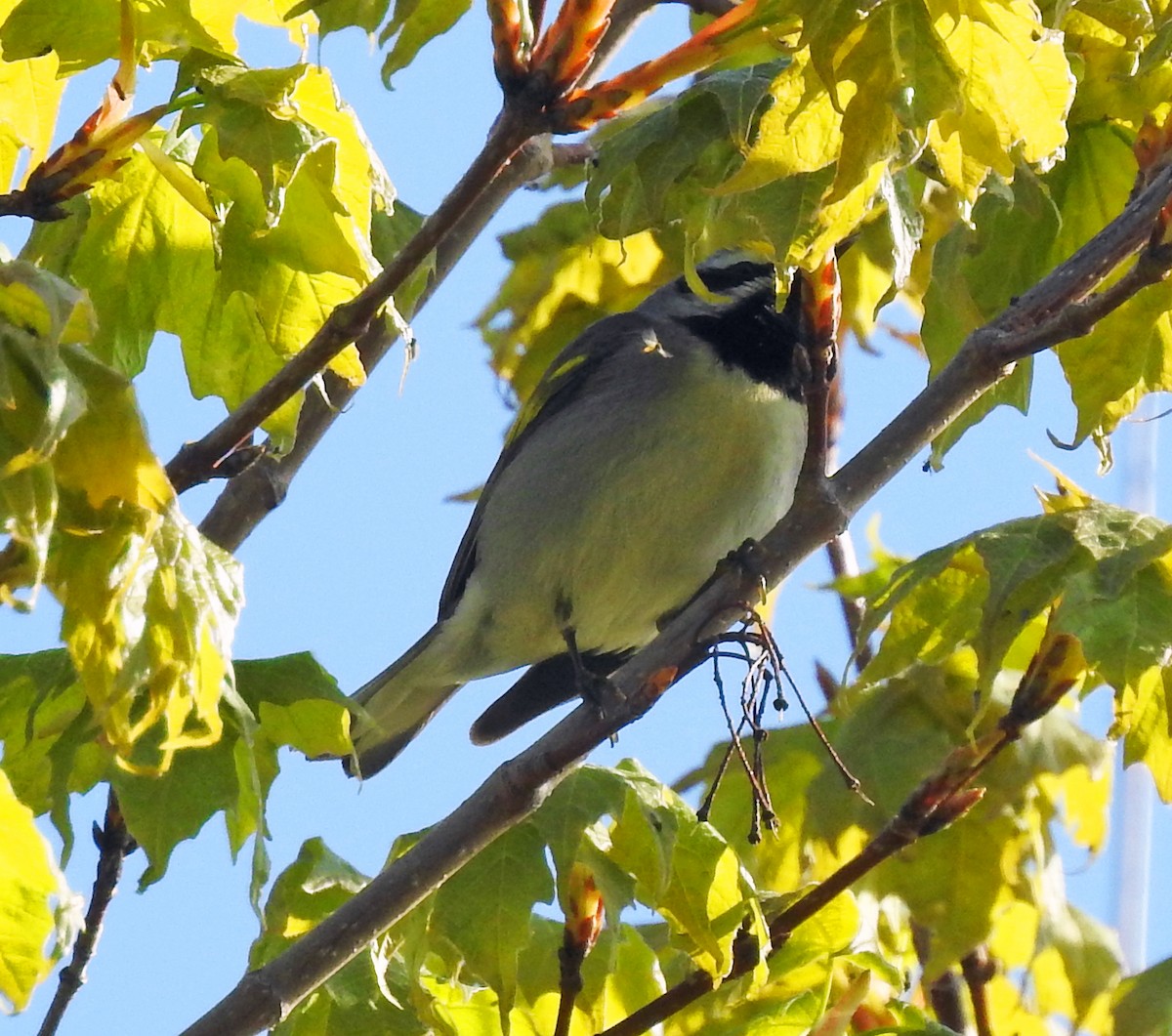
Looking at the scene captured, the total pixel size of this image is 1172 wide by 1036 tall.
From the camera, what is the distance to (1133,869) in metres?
3.21

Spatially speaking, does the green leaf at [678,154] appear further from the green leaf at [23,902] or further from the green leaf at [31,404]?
the green leaf at [23,902]

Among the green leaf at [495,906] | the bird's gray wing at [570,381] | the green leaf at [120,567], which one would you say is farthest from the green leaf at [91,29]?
the bird's gray wing at [570,381]

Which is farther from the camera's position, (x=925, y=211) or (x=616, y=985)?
(x=925, y=211)

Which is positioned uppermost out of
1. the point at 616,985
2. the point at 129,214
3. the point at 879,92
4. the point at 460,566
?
the point at 460,566

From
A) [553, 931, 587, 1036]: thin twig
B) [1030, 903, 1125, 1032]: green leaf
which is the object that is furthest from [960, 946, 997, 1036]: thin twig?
[553, 931, 587, 1036]: thin twig

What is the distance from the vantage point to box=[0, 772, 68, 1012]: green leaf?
1411 millimetres

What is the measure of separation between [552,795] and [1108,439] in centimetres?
87

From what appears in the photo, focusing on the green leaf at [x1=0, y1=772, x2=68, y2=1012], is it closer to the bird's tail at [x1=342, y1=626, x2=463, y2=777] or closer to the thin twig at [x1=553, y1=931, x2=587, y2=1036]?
the thin twig at [x1=553, y1=931, x2=587, y2=1036]

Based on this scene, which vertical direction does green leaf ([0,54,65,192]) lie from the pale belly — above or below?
below

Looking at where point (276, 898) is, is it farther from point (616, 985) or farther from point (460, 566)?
point (460, 566)

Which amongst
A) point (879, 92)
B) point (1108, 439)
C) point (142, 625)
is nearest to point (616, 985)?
point (1108, 439)

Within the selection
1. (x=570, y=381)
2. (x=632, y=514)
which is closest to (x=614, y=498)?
(x=632, y=514)

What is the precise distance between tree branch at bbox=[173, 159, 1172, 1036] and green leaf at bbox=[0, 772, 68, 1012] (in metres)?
0.45

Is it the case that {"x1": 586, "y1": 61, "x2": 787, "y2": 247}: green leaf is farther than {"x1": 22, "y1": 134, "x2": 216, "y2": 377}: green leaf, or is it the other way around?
{"x1": 22, "y1": 134, "x2": 216, "y2": 377}: green leaf
